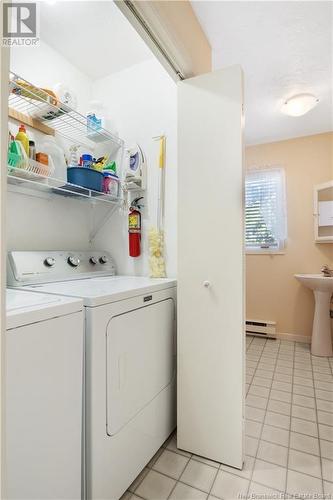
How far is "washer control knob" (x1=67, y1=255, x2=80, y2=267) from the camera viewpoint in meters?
1.73

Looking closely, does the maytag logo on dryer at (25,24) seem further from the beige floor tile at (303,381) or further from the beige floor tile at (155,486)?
the beige floor tile at (303,381)

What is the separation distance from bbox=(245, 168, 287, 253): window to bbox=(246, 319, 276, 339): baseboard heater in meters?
0.98

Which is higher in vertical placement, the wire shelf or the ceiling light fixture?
the ceiling light fixture

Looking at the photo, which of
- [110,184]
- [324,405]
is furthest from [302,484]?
[110,184]

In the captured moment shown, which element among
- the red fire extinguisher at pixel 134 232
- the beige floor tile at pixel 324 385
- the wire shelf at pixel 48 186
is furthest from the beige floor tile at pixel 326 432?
the wire shelf at pixel 48 186

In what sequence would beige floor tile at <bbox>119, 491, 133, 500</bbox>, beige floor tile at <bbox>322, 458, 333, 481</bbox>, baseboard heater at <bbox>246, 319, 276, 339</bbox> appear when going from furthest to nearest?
baseboard heater at <bbox>246, 319, 276, 339</bbox>
beige floor tile at <bbox>322, 458, 333, 481</bbox>
beige floor tile at <bbox>119, 491, 133, 500</bbox>

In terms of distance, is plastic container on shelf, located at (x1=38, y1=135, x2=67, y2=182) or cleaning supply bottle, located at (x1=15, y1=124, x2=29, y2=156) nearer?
cleaning supply bottle, located at (x1=15, y1=124, x2=29, y2=156)

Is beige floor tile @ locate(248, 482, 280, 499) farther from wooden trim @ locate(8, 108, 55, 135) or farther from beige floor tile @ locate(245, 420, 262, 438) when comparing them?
wooden trim @ locate(8, 108, 55, 135)

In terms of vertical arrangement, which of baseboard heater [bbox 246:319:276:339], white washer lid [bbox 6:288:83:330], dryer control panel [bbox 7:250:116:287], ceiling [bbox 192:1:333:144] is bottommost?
baseboard heater [bbox 246:319:276:339]

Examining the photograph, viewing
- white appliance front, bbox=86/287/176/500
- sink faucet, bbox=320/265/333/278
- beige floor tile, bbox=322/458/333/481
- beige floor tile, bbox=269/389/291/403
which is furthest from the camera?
sink faucet, bbox=320/265/333/278

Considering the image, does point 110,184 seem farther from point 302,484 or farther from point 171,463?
point 302,484

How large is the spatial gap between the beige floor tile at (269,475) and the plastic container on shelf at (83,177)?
1.89m

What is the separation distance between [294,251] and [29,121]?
3.23 meters

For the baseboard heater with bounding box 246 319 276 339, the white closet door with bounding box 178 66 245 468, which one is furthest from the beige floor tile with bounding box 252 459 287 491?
the baseboard heater with bounding box 246 319 276 339
